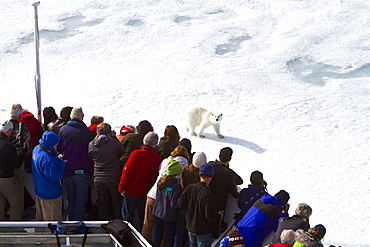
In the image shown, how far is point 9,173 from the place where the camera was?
5.17 metres

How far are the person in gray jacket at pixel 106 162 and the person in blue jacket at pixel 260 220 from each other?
1600mm

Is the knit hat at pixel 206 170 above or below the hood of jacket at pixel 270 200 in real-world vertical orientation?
above

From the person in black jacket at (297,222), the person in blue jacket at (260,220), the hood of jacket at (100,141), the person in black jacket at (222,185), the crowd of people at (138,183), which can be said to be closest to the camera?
the person in black jacket at (297,222)

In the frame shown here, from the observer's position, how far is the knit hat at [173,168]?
481cm

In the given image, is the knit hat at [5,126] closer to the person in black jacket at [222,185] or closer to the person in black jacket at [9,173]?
the person in black jacket at [9,173]

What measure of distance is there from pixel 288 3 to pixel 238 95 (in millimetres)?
6640

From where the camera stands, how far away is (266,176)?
8.00m

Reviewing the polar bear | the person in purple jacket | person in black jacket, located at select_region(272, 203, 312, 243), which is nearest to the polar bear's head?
the polar bear

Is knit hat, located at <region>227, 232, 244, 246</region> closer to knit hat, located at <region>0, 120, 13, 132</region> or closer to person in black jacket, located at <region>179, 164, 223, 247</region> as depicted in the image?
person in black jacket, located at <region>179, 164, 223, 247</region>

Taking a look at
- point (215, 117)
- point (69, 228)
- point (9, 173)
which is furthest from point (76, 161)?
point (215, 117)

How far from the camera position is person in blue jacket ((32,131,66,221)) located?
5004 mm

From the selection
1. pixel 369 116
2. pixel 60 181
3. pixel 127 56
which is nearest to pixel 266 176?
pixel 369 116

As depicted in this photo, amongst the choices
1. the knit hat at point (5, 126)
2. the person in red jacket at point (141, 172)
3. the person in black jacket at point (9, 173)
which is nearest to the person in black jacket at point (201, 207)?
the person in red jacket at point (141, 172)

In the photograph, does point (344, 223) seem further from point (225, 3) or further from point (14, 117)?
point (225, 3)
